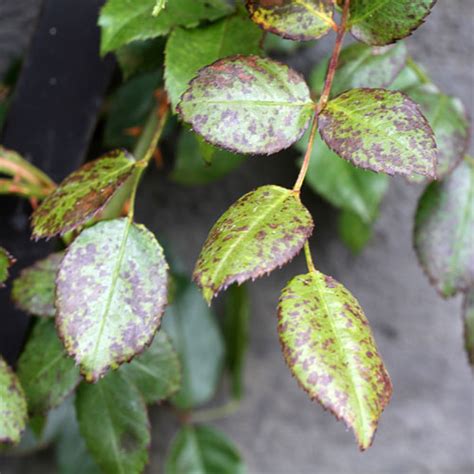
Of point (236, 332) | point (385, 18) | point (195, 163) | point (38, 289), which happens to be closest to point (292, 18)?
point (385, 18)

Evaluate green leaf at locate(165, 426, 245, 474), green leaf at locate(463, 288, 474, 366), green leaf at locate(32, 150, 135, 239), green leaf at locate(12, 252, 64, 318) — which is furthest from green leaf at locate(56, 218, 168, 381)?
green leaf at locate(165, 426, 245, 474)

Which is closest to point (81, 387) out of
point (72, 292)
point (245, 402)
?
point (72, 292)

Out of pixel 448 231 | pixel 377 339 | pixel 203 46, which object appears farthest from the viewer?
pixel 377 339

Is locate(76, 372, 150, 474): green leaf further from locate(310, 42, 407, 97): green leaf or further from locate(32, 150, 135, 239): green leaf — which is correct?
locate(310, 42, 407, 97): green leaf

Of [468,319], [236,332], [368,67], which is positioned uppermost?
[368,67]

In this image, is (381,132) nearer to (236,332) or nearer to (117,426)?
(117,426)

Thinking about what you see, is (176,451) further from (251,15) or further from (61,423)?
(251,15)
